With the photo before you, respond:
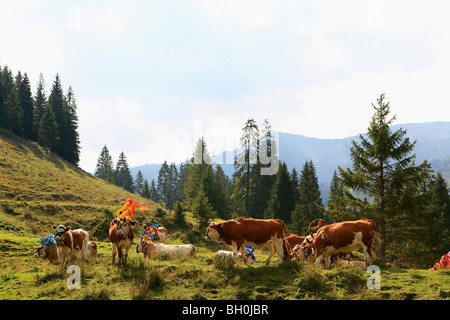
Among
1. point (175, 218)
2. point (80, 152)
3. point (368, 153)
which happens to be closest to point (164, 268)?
point (368, 153)

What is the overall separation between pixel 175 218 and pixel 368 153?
23260 millimetres

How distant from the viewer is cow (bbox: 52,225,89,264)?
1115 cm

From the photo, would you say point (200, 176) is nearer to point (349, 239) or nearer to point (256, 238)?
point (256, 238)

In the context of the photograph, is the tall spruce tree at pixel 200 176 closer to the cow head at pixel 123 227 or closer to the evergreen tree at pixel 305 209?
the evergreen tree at pixel 305 209

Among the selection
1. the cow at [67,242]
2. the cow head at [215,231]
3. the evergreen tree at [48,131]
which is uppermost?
the evergreen tree at [48,131]

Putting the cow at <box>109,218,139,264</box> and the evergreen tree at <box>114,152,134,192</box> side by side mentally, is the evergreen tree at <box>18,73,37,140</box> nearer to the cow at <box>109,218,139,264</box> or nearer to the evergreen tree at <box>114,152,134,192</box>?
the evergreen tree at <box>114,152,134,192</box>

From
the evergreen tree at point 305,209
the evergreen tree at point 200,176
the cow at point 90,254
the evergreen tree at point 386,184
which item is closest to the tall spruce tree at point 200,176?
the evergreen tree at point 200,176

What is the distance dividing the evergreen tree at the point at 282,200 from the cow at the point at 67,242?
108 feet

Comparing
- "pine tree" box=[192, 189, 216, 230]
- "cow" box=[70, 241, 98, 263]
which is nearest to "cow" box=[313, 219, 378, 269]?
"cow" box=[70, 241, 98, 263]

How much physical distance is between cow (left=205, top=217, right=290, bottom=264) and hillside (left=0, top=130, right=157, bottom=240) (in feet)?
63.7

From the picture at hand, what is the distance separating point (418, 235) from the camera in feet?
63.3

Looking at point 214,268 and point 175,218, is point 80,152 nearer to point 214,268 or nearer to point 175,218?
point 175,218

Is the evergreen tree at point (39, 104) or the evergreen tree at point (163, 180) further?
the evergreen tree at point (163, 180)

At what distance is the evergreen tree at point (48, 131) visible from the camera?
63.7 meters
